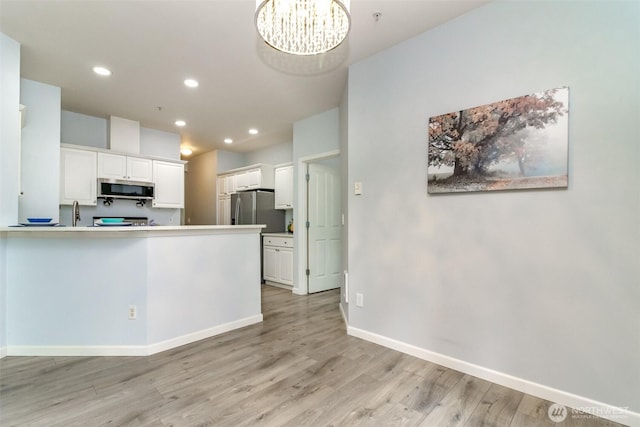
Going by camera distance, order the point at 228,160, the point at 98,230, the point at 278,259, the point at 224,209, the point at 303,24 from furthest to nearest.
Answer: the point at 228,160 → the point at 224,209 → the point at 278,259 → the point at 98,230 → the point at 303,24

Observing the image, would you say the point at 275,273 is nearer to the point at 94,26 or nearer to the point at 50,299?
the point at 50,299

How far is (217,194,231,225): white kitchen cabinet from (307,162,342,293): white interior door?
7.45 ft

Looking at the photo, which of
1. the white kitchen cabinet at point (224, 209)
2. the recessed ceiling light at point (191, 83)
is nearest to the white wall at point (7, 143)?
the recessed ceiling light at point (191, 83)

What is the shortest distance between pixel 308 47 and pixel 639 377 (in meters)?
2.68

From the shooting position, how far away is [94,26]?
7.79ft

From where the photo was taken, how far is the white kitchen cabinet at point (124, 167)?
4.29m

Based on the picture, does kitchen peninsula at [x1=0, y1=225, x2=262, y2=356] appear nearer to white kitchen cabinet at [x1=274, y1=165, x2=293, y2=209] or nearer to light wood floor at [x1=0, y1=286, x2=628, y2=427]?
light wood floor at [x1=0, y1=286, x2=628, y2=427]

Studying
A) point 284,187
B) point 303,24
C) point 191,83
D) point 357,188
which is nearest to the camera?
point 303,24

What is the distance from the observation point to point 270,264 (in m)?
5.15

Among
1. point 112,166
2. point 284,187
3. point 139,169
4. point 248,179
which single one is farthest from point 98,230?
point 248,179

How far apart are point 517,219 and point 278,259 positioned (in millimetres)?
3700

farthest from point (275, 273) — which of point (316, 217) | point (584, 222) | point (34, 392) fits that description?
point (584, 222)

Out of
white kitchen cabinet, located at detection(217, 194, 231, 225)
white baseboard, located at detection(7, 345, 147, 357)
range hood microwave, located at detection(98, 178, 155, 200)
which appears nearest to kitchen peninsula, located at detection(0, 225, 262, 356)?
white baseboard, located at detection(7, 345, 147, 357)

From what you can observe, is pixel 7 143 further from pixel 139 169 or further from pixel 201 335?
pixel 201 335
